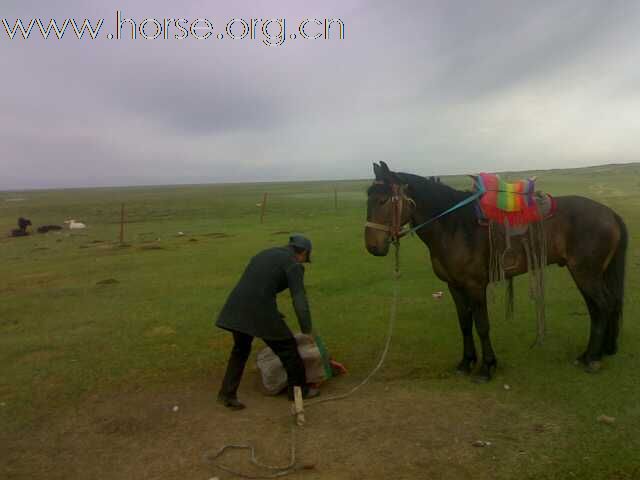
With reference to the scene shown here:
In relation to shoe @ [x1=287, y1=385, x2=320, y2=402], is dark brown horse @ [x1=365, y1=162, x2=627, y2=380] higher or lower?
higher

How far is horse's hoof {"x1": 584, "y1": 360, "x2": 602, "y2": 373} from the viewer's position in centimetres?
509

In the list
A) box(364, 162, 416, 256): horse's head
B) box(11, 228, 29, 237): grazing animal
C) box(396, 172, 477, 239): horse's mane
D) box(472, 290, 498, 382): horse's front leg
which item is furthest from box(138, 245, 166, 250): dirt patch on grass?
box(472, 290, 498, 382): horse's front leg

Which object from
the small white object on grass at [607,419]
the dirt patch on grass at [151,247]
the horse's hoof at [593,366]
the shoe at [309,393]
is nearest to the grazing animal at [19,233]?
the dirt patch on grass at [151,247]

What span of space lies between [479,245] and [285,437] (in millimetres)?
2917

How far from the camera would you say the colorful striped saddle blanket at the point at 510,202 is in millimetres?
5121

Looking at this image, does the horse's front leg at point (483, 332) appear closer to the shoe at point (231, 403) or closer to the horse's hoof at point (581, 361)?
the horse's hoof at point (581, 361)

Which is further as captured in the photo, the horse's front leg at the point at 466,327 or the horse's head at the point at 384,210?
the horse's front leg at the point at 466,327

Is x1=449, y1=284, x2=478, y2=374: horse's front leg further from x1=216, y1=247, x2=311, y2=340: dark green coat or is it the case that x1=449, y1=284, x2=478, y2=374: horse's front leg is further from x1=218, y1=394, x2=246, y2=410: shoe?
x1=218, y1=394, x2=246, y2=410: shoe

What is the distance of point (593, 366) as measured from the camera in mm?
5105

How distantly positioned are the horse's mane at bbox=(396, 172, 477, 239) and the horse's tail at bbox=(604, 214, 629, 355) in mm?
1842

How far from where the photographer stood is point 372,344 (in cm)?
638

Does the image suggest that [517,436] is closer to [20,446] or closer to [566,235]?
[566,235]

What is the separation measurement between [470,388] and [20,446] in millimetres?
4504

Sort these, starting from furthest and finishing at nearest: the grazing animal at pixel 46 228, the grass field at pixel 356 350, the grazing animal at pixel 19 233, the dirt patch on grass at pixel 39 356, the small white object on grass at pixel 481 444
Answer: the grazing animal at pixel 46 228 < the grazing animal at pixel 19 233 < the dirt patch on grass at pixel 39 356 < the grass field at pixel 356 350 < the small white object on grass at pixel 481 444
